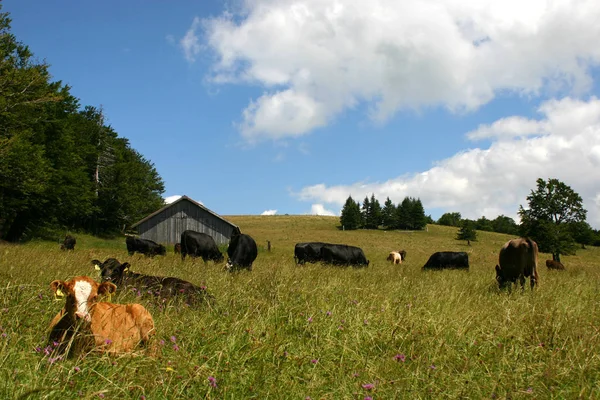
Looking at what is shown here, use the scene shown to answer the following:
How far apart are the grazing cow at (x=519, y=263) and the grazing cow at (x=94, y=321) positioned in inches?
322

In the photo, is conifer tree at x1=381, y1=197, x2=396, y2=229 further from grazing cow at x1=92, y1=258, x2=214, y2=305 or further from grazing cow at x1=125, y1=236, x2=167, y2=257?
grazing cow at x1=92, y1=258, x2=214, y2=305

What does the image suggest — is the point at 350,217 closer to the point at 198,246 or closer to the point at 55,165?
the point at 55,165

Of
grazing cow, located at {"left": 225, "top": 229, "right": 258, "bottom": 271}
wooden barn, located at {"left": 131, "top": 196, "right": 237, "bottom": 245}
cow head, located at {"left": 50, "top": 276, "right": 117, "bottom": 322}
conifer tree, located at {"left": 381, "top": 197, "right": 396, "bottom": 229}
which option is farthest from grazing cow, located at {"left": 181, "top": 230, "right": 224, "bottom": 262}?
conifer tree, located at {"left": 381, "top": 197, "right": 396, "bottom": 229}

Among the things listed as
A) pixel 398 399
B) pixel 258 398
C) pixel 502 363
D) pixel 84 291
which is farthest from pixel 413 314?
pixel 84 291

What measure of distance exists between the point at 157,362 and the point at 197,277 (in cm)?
471

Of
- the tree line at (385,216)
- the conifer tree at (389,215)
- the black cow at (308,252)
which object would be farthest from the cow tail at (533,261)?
the conifer tree at (389,215)

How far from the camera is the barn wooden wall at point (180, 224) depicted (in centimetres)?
3894

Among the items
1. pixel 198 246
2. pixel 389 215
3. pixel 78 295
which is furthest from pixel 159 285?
pixel 389 215

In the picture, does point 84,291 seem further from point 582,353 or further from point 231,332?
point 582,353

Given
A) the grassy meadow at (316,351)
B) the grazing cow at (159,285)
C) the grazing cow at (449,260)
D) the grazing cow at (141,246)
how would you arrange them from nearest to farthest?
1. the grassy meadow at (316,351)
2. the grazing cow at (159,285)
3. the grazing cow at (449,260)
4. the grazing cow at (141,246)

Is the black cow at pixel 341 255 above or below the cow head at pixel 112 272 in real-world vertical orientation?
below

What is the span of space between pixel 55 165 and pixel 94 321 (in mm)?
36021

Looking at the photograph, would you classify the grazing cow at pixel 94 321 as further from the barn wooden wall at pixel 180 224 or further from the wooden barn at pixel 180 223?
the barn wooden wall at pixel 180 224

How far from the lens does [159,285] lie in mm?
6828
